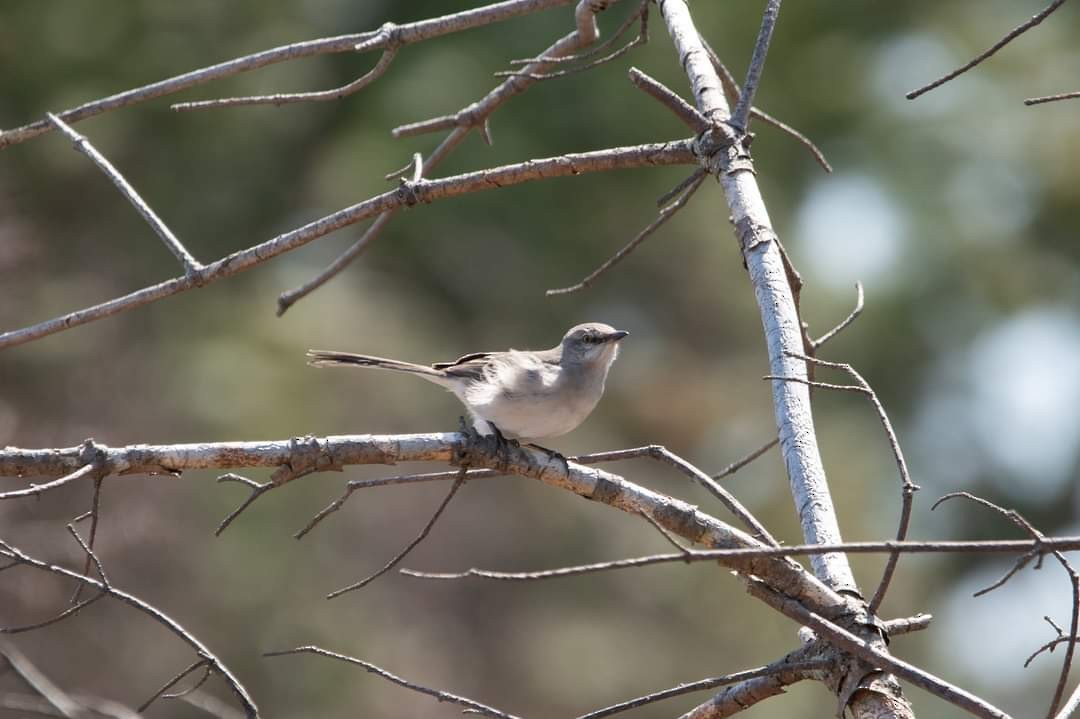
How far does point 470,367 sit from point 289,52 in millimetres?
1807

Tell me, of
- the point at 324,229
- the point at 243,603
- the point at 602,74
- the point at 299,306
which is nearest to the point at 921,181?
the point at 602,74

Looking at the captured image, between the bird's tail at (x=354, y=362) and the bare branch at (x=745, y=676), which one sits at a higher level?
the bird's tail at (x=354, y=362)

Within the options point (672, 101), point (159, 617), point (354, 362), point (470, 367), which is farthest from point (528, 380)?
point (159, 617)

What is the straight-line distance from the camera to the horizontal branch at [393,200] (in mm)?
2787

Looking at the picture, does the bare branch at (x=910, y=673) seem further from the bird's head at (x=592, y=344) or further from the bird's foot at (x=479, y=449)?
the bird's head at (x=592, y=344)

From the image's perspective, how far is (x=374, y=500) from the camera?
11453 mm

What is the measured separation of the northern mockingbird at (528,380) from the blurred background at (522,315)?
4.91 metres

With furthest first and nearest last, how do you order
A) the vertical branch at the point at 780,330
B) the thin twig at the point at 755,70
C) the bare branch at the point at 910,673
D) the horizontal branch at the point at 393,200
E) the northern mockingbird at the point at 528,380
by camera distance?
the northern mockingbird at the point at 528,380 → the thin twig at the point at 755,70 → the horizontal branch at the point at 393,200 → the vertical branch at the point at 780,330 → the bare branch at the point at 910,673

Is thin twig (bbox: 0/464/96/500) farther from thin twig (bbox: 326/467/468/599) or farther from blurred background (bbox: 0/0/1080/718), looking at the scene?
blurred background (bbox: 0/0/1080/718)

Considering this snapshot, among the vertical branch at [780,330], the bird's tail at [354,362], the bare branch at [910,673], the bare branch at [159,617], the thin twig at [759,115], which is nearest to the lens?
the bare branch at [910,673]

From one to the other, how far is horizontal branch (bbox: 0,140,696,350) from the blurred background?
6.49m

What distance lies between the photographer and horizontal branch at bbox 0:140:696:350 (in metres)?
2.79

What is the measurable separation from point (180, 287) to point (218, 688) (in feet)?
22.4

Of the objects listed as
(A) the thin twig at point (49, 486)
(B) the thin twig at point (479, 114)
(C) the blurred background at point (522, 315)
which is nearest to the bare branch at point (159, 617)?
(A) the thin twig at point (49, 486)
